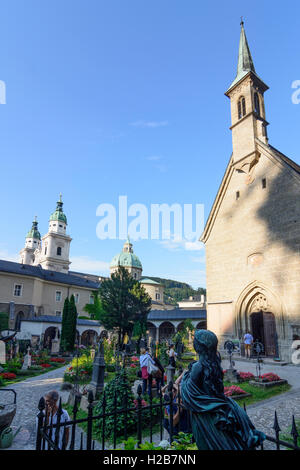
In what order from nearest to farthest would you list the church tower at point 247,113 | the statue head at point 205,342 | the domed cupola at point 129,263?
the statue head at point 205,342 < the church tower at point 247,113 < the domed cupola at point 129,263

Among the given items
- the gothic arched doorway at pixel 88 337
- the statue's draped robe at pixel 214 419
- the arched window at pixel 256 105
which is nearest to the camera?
the statue's draped robe at pixel 214 419

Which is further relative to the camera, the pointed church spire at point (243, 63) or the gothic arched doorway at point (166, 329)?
the gothic arched doorway at point (166, 329)

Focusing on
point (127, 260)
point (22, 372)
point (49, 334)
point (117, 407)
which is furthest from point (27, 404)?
point (127, 260)

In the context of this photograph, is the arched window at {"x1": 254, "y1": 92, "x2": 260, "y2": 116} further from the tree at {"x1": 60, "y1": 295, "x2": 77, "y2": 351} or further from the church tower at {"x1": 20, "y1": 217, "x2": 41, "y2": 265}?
the church tower at {"x1": 20, "y1": 217, "x2": 41, "y2": 265}

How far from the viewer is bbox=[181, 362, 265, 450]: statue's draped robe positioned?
8.32ft

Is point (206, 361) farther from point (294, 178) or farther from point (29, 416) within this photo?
point (294, 178)

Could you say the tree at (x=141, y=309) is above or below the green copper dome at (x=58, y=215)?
below

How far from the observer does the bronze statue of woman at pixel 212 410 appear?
2.54 m

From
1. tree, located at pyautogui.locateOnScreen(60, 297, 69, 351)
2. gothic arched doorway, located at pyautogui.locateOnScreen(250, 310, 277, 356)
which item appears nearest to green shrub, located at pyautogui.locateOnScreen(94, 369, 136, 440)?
gothic arched doorway, located at pyautogui.locateOnScreen(250, 310, 277, 356)

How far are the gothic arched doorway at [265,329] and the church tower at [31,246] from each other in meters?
68.0

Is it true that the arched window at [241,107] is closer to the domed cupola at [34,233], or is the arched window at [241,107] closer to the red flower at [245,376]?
the red flower at [245,376]

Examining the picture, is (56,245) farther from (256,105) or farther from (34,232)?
(256,105)

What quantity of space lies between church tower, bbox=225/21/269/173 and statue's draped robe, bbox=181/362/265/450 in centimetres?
1948

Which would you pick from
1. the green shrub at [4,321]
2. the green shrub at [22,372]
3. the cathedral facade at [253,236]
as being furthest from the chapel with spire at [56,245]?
the cathedral facade at [253,236]
